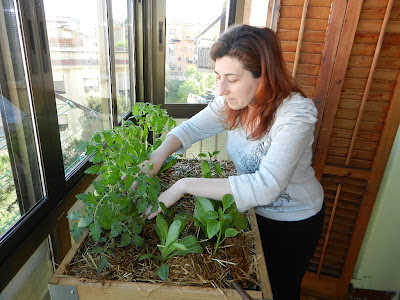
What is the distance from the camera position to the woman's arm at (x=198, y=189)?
3.18ft

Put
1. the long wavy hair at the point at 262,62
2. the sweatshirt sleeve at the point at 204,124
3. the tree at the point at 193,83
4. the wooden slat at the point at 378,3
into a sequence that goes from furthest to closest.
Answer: the tree at the point at 193,83 < the wooden slat at the point at 378,3 < the sweatshirt sleeve at the point at 204,124 < the long wavy hair at the point at 262,62

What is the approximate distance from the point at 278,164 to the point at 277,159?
2 centimetres

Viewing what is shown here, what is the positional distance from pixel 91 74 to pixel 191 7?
3.71 ft


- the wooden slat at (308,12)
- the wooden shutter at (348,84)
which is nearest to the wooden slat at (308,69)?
the wooden shutter at (348,84)

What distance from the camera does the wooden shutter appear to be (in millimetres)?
1511

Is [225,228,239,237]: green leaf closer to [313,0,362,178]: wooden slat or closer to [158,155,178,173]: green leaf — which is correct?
[158,155,178,173]: green leaf

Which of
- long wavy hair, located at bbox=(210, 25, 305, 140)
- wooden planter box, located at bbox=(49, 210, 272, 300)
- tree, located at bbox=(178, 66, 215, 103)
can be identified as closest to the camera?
wooden planter box, located at bbox=(49, 210, 272, 300)

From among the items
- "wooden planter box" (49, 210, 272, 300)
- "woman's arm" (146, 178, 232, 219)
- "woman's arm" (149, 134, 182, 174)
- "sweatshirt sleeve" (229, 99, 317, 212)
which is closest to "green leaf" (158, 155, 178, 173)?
"woman's arm" (149, 134, 182, 174)

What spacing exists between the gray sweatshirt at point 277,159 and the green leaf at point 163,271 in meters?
0.29

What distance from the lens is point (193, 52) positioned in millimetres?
2479

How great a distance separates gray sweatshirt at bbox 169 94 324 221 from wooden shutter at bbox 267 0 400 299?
0.58 m

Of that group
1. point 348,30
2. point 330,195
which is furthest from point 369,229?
point 348,30

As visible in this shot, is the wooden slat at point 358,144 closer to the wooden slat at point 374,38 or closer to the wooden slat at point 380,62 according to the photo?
the wooden slat at point 380,62

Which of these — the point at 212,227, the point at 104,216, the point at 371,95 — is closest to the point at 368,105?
the point at 371,95
